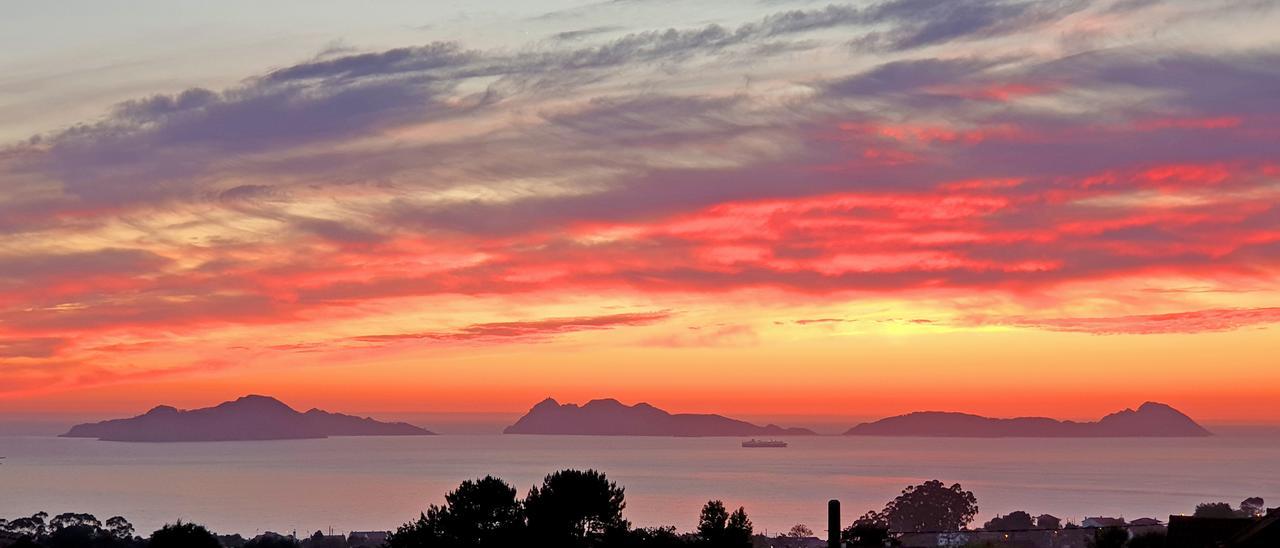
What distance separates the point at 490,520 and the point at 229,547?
256 feet

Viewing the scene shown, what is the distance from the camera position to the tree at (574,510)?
2594 inches

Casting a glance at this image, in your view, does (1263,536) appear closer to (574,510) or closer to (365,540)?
(574,510)

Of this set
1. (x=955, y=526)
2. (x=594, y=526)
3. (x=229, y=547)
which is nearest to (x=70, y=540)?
(x=229, y=547)

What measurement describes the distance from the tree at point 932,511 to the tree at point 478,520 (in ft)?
291

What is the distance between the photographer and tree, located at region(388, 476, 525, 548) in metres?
64.6

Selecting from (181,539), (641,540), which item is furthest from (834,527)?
(181,539)

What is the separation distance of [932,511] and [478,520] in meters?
94.5

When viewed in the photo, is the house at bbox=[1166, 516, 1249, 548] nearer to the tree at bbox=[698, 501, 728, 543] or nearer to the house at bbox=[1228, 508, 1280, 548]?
the house at bbox=[1228, 508, 1280, 548]

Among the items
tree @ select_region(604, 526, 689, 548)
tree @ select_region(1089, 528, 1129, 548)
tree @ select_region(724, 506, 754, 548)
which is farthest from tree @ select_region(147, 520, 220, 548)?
tree @ select_region(1089, 528, 1129, 548)

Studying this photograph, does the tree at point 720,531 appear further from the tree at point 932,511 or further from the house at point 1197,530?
the tree at point 932,511

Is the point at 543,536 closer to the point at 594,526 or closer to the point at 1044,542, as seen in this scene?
the point at 594,526

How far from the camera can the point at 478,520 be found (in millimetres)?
65125

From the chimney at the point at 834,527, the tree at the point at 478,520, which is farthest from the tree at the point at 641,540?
the chimney at the point at 834,527

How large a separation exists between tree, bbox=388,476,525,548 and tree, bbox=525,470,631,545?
123 centimetres
